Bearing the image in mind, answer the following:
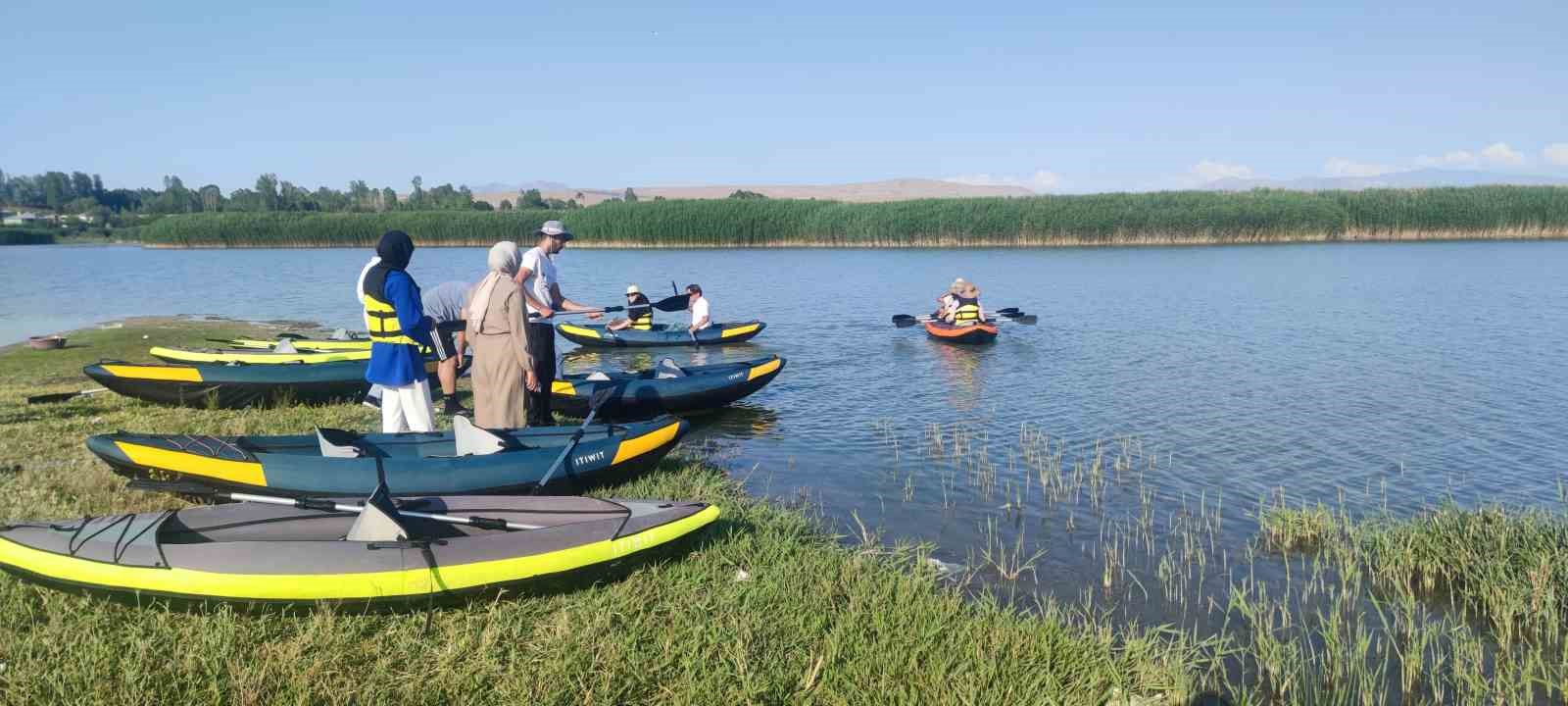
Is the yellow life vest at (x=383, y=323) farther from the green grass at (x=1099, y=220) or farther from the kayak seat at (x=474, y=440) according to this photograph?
the green grass at (x=1099, y=220)

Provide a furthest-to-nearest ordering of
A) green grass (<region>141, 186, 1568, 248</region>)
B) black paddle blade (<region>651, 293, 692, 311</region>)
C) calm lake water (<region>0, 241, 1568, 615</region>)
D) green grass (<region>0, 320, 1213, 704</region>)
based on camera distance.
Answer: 1. green grass (<region>141, 186, 1568, 248</region>)
2. black paddle blade (<region>651, 293, 692, 311</region>)
3. calm lake water (<region>0, 241, 1568, 615</region>)
4. green grass (<region>0, 320, 1213, 704</region>)

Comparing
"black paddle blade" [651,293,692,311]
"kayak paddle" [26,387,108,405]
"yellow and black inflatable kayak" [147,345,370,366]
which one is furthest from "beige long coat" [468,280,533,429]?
"black paddle blade" [651,293,692,311]

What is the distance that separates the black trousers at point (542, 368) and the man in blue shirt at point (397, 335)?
105cm

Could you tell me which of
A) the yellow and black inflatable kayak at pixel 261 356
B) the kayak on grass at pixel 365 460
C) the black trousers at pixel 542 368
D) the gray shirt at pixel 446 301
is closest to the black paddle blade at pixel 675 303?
the yellow and black inflatable kayak at pixel 261 356

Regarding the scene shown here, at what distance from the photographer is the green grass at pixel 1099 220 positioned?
44.5 metres

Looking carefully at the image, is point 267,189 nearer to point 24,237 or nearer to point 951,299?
point 24,237

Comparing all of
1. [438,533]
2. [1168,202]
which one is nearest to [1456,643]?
[438,533]

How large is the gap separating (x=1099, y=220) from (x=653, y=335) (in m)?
32.8

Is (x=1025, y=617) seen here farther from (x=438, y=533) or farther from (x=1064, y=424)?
(x=1064, y=424)

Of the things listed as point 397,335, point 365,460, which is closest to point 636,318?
point 397,335

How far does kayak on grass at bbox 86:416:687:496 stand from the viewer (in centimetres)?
653

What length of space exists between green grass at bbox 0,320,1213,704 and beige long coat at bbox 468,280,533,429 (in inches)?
98.8

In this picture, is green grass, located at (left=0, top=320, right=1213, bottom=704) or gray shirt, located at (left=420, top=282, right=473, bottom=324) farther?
gray shirt, located at (left=420, top=282, right=473, bottom=324)

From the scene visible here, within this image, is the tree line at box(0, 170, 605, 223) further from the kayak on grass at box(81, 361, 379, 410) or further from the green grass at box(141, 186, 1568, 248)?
the kayak on grass at box(81, 361, 379, 410)
